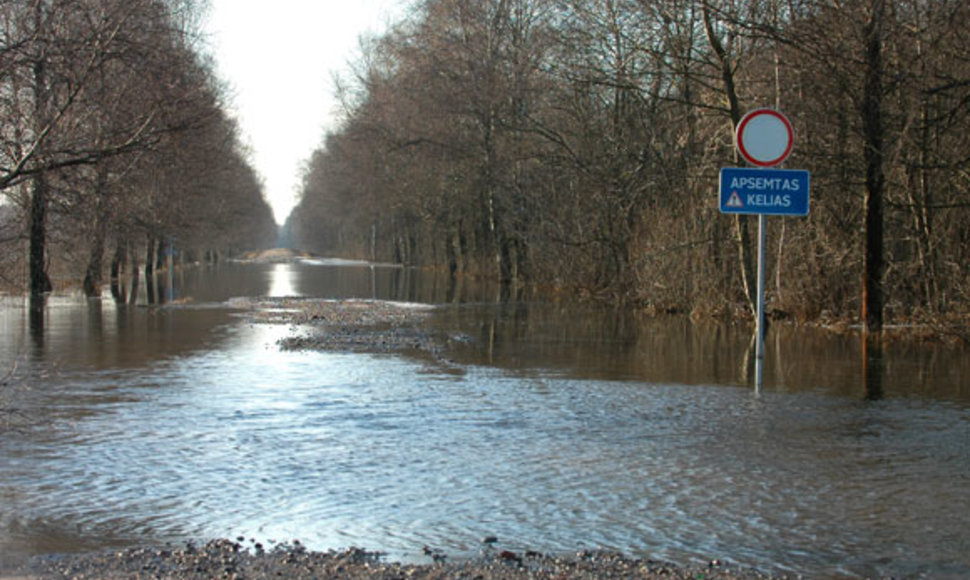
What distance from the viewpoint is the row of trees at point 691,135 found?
17.2m

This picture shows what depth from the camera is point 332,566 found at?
5410 mm

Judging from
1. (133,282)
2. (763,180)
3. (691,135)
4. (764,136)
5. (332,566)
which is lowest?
(332,566)

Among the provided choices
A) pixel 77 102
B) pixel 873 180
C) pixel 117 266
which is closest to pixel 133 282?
pixel 117 266

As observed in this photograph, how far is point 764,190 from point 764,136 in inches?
25.4

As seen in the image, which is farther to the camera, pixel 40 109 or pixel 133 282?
pixel 133 282

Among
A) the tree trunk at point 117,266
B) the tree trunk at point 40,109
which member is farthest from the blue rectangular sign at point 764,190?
the tree trunk at point 117,266

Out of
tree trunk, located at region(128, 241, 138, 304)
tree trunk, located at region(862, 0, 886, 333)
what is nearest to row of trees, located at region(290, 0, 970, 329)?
tree trunk, located at region(862, 0, 886, 333)

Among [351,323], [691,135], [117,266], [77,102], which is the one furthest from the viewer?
[117,266]

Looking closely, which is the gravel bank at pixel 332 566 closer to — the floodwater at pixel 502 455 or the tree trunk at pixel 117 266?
the floodwater at pixel 502 455

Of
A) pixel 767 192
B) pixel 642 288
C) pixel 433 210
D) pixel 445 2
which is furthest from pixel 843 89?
pixel 433 210

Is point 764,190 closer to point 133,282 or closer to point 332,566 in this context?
point 332,566

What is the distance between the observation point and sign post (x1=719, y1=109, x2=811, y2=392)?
1132 cm

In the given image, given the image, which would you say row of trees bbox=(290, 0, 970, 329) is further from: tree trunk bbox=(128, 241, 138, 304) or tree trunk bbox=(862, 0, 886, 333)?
tree trunk bbox=(128, 241, 138, 304)

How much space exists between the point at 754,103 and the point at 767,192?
10410 mm
